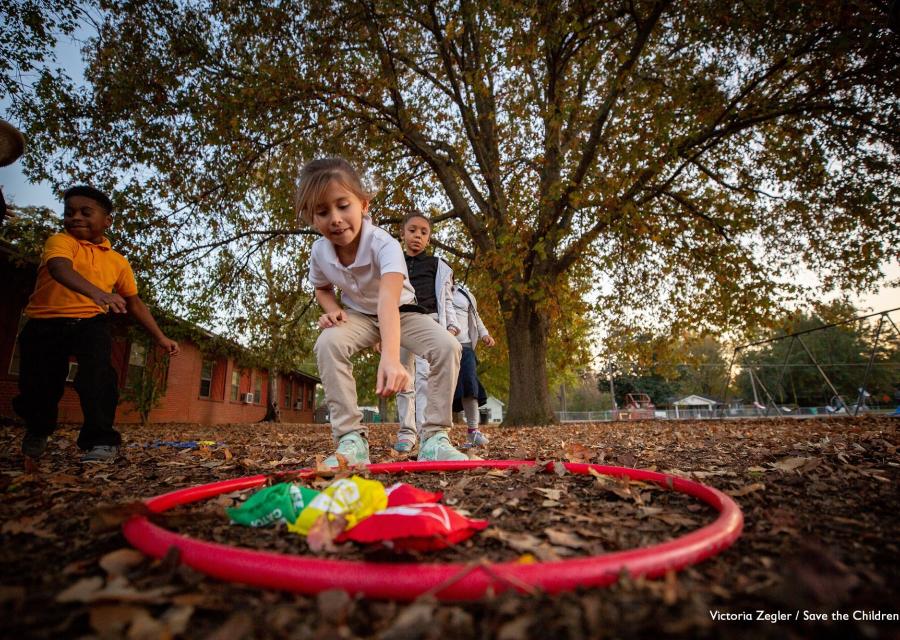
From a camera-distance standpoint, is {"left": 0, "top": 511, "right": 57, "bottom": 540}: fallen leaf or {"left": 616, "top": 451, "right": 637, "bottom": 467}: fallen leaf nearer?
{"left": 0, "top": 511, "right": 57, "bottom": 540}: fallen leaf

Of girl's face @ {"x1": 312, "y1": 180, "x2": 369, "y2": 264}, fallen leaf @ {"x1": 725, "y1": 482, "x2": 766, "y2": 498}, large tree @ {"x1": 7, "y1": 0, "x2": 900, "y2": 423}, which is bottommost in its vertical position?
fallen leaf @ {"x1": 725, "y1": 482, "x2": 766, "y2": 498}

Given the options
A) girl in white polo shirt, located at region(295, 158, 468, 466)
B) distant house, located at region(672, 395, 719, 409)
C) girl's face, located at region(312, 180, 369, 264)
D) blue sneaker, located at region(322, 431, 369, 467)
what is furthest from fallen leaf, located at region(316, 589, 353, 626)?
distant house, located at region(672, 395, 719, 409)

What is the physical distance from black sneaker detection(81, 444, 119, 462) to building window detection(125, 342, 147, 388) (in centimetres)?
1139

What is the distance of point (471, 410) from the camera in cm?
630

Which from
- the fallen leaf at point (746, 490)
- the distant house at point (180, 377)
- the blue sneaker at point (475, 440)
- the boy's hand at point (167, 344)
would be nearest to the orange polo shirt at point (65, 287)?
the boy's hand at point (167, 344)

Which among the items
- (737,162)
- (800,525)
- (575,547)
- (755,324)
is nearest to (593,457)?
(800,525)

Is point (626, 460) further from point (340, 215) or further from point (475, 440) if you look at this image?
point (340, 215)

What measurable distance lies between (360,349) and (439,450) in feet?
3.08

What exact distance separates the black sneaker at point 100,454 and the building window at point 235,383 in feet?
62.2

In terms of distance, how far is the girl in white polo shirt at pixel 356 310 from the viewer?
2725 millimetres

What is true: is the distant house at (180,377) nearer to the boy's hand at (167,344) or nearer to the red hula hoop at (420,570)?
the boy's hand at (167,344)

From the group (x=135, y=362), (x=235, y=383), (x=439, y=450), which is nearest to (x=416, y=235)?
(x=439, y=450)

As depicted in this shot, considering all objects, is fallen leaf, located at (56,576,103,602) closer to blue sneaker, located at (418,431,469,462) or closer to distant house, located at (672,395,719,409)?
blue sneaker, located at (418,431,469,462)

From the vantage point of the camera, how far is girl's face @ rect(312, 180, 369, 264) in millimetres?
2725
